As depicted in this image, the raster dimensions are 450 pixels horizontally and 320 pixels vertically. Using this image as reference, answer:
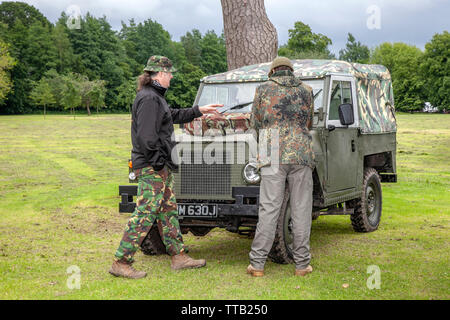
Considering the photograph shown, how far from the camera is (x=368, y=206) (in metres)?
9.07

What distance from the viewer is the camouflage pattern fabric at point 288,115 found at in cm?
602

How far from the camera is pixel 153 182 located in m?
6.10

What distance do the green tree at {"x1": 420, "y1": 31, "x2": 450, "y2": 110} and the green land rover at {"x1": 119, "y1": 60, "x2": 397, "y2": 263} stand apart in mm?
78977

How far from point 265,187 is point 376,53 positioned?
395ft

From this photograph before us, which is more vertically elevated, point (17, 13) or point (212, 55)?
point (17, 13)

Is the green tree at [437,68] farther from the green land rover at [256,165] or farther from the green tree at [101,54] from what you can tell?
the green land rover at [256,165]

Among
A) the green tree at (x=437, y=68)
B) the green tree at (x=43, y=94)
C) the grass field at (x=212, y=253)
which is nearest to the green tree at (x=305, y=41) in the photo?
the green tree at (x=437, y=68)

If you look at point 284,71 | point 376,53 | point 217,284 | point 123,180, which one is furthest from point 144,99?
point 376,53

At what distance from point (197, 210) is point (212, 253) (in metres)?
1.28

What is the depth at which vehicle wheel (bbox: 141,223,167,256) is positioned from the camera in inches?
288
